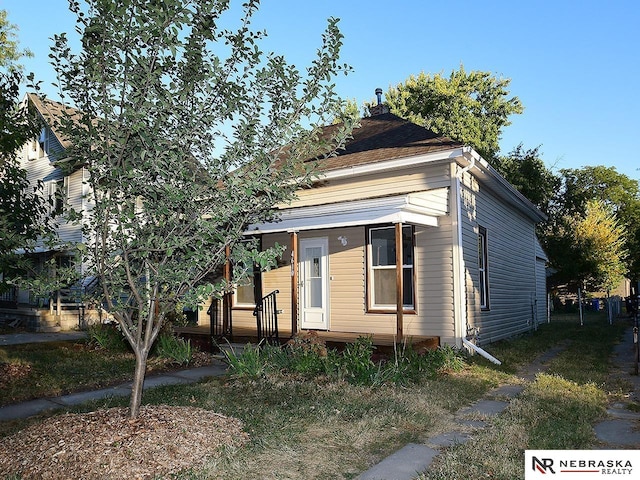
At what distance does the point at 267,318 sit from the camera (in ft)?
35.9

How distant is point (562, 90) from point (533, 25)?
169 inches

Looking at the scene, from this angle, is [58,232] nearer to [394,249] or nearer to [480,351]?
[394,249]

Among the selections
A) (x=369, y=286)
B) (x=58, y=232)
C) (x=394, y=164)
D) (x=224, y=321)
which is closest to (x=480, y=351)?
(x=369, y=286)

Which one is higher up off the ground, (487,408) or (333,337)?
(333,337)

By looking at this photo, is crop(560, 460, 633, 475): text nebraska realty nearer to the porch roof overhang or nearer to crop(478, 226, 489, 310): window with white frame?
the porch roof overhang

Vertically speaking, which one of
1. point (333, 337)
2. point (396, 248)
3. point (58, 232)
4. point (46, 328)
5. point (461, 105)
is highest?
point (461, 105)

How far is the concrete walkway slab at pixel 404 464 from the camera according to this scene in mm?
3826

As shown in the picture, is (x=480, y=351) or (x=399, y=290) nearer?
(x=399, y=290)

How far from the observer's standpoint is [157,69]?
4.12 metres

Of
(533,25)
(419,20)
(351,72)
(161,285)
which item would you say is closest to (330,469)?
(161,285)

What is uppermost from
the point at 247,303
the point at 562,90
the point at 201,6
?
the point at 562,90

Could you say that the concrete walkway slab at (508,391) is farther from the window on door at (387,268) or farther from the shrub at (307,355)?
the window on door at (387,268)

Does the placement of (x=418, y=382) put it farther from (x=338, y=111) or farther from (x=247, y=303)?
(x=247, y=303)

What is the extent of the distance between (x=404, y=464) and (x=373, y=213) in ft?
17.3
